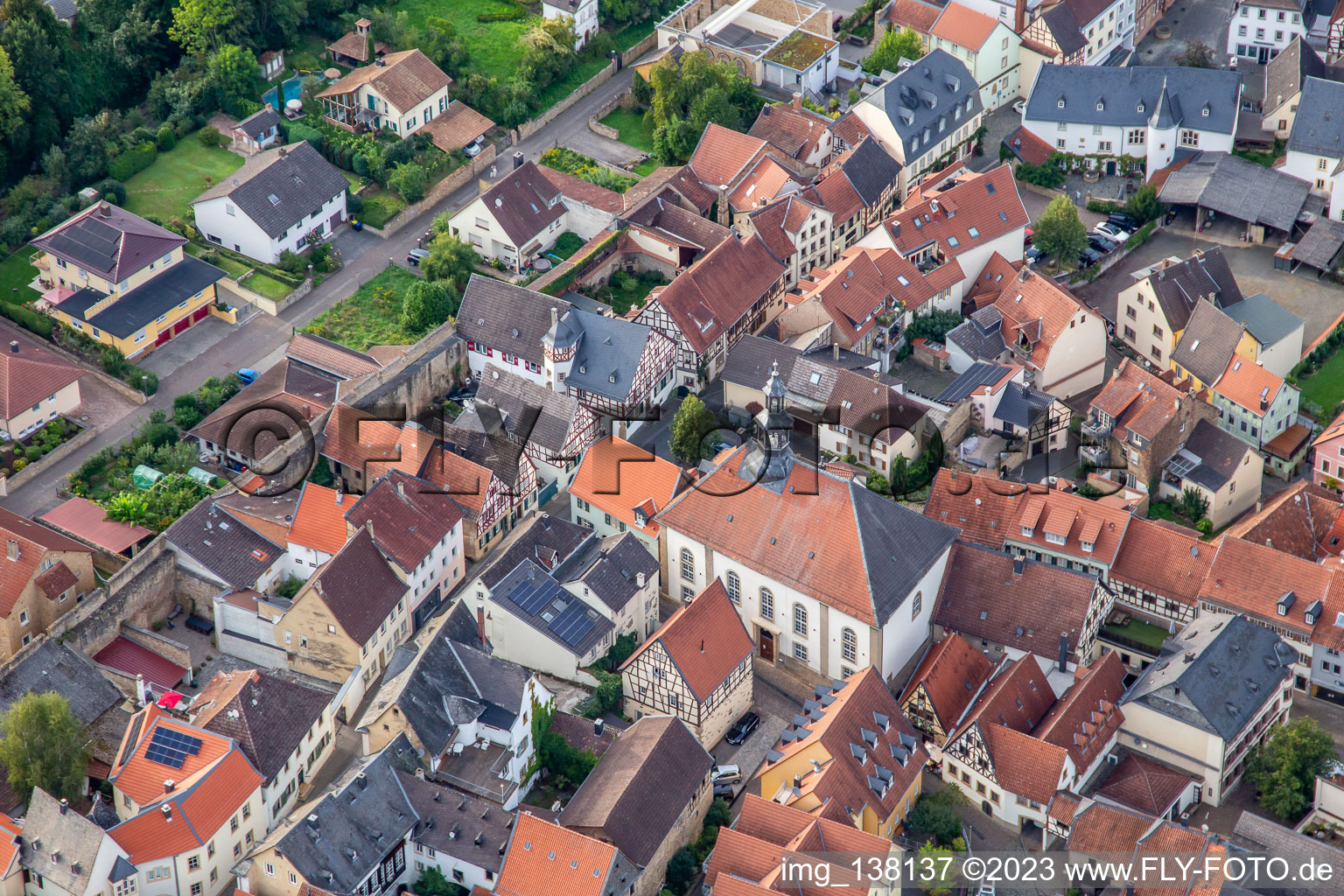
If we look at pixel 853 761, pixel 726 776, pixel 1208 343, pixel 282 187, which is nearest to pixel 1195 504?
pixel 1208 343

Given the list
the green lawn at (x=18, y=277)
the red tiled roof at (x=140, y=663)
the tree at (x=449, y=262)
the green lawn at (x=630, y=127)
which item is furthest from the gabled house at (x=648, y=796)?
the green lawn at (x=630, y=127)

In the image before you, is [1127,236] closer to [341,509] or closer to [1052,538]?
[1052,538]

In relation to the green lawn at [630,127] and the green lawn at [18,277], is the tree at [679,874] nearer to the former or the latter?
the green lawn at [18,277]

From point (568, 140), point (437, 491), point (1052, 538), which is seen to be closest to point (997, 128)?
point (568, 140)

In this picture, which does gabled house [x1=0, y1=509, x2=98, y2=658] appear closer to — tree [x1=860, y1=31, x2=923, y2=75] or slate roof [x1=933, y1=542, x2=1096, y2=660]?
slate roof [x1=933, y1=542, x2=1096, y2=660]

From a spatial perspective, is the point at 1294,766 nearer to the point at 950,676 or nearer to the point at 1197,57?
the point at 950,676
